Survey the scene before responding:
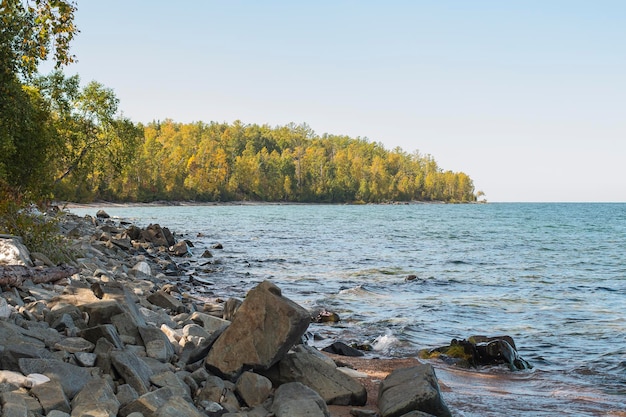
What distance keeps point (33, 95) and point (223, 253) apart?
12.0 metres

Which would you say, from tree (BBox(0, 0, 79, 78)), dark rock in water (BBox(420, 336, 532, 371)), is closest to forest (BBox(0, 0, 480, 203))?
tree (BBox(0, 0, 79, 78))

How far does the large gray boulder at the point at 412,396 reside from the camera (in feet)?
24.1

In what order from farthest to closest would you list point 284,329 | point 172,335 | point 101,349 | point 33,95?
point 33,95 < point 172,335 < point 284,329 < point 101,349

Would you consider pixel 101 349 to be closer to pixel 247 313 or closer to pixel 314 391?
pixel 247 313

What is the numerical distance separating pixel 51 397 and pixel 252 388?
7.94 ft

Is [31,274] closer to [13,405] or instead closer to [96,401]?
[96,401]

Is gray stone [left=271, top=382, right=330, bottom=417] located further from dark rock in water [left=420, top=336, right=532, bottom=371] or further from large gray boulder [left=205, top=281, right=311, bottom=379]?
dark rock in water [left=420, top=336, right=532, bottom=371]

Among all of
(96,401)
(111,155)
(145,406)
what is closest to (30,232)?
(96,401)

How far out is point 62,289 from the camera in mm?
10516

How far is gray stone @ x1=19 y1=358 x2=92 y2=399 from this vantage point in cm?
611

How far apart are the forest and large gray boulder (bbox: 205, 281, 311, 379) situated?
26.1 feet

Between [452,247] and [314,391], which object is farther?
[452,247]

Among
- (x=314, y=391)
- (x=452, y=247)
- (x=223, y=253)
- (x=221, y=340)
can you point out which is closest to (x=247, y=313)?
(x=221, y=340)

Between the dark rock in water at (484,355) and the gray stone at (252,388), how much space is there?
5.19 metres
